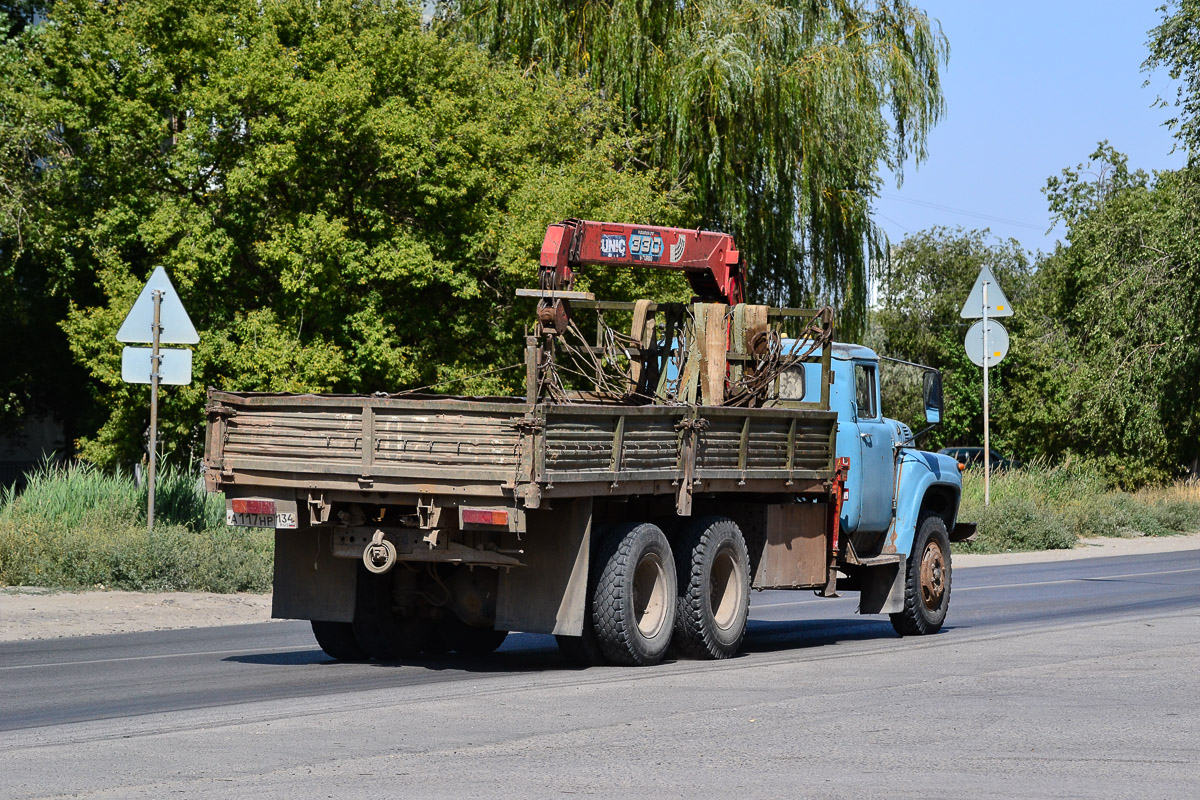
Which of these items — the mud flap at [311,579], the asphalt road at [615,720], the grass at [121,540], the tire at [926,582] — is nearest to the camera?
the asphalt road at [615,720]

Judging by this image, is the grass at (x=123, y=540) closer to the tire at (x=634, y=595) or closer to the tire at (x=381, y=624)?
the tire at (x=381, y=624)

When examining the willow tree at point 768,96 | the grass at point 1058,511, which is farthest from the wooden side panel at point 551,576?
the willow tree at point 768,96

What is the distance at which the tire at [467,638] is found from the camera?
12891 millimetres

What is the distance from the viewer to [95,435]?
3228 centimetres

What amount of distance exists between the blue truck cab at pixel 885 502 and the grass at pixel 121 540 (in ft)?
24.4

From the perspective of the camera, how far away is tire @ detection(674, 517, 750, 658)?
12078mm

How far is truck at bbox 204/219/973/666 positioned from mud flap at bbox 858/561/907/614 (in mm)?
20

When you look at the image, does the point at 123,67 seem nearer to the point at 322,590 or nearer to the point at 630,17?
the point at 630,17

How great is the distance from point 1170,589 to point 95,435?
70.4 ft

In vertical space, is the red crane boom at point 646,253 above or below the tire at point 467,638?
above

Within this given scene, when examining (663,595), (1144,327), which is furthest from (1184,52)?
(663,595)

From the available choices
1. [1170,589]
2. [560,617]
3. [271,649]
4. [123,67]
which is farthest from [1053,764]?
[123,67]

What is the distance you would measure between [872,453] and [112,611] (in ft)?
25.4

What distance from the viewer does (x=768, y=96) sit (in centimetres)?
3070
